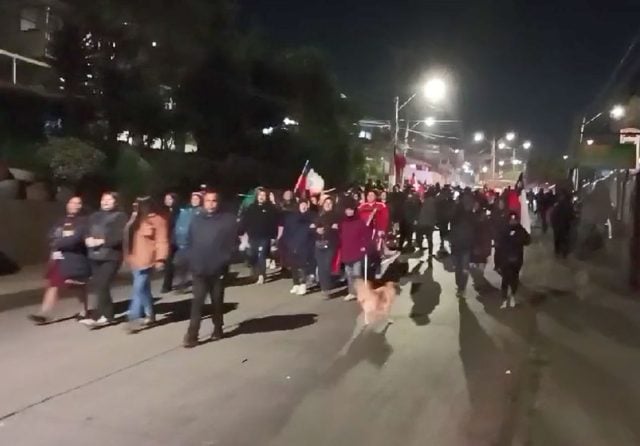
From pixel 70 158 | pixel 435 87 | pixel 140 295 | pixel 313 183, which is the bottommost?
pixel 140 295

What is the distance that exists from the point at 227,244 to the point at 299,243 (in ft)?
16.1

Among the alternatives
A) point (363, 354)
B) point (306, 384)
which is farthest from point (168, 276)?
point (306, 384)

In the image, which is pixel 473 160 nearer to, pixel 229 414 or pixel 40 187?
pixel 40 187

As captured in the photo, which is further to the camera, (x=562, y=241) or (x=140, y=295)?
(x=562, y=241)

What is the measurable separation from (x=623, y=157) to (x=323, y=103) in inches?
400

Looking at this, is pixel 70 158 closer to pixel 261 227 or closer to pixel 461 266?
pixel 261 227

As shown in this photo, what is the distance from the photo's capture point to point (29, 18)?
86.5 feet

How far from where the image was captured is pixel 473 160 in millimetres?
117812

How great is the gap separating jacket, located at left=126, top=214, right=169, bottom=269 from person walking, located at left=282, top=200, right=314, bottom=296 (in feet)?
12.9

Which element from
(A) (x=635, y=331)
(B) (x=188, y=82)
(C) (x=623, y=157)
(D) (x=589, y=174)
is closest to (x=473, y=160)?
(D) (x=589, y=174)

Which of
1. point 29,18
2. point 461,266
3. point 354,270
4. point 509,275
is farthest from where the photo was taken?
point 29,18

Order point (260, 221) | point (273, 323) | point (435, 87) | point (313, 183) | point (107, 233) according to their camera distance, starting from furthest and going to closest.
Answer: point (435, 87) < point (313, 183) < point (260, 221) < point (273, 323) < point (107, 233)

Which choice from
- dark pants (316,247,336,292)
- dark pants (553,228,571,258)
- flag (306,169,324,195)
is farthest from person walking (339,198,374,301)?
dark pants (553,228,571,258)

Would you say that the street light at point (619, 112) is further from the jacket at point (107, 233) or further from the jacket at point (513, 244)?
the jacket at point (107, 233)
